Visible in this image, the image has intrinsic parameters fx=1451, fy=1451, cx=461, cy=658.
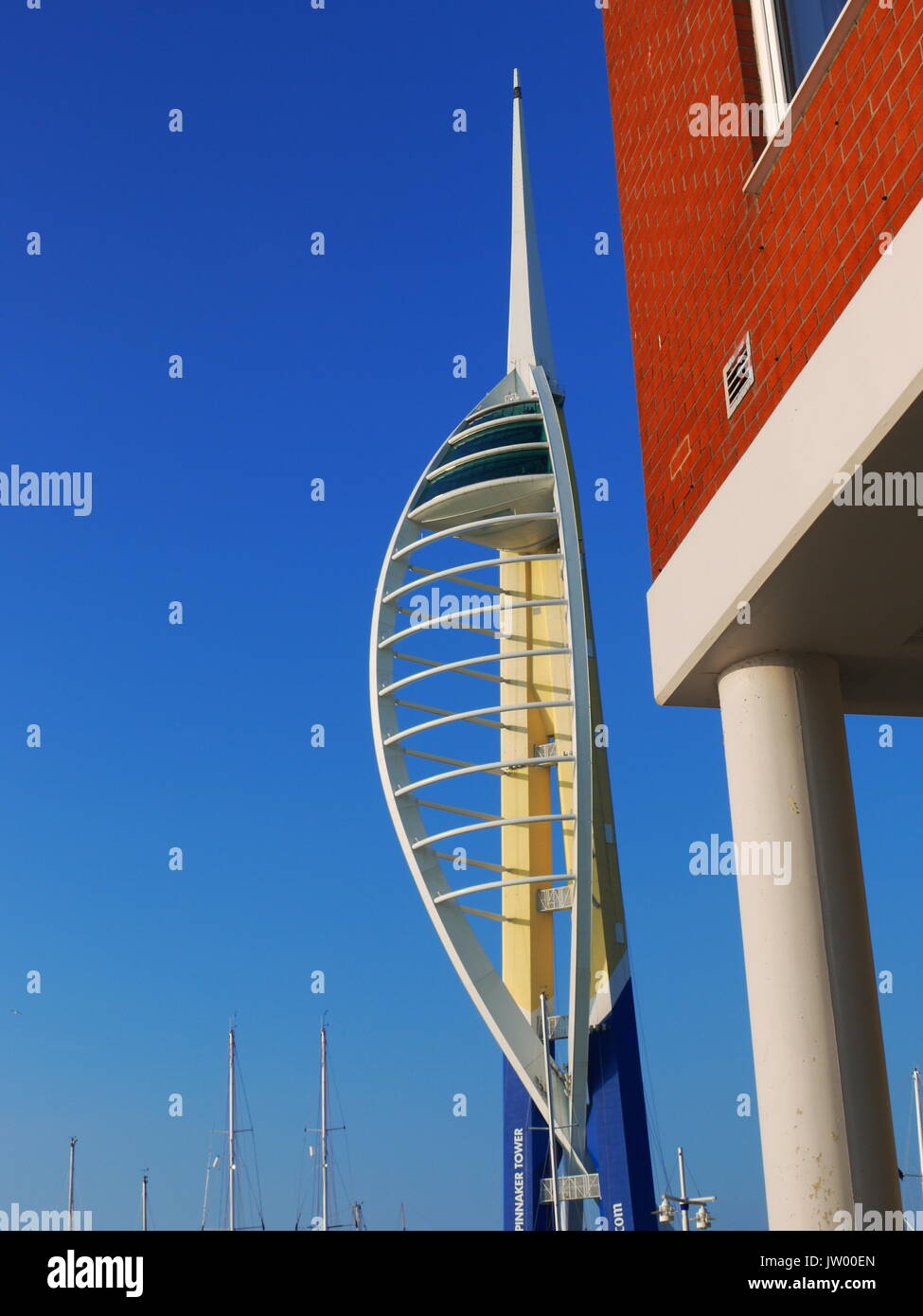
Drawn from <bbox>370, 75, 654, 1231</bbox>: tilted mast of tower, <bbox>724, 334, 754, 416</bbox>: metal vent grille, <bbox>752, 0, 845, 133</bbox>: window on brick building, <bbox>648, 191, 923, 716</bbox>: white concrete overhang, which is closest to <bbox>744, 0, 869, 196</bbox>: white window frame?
<bbox>752, 0, 845, 133</bbox>: window on brick building

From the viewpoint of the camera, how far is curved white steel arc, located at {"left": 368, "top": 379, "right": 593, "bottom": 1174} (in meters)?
34.5

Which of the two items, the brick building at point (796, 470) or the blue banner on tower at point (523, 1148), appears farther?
the blue banner on tower at point (523, 1148)

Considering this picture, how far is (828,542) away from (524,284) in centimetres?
4328

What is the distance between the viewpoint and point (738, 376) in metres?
6.71

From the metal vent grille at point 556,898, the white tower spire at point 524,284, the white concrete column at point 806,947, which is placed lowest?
the white concrete column at point 806,947

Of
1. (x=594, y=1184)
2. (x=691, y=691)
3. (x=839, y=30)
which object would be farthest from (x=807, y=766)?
(x=594, y=1184)

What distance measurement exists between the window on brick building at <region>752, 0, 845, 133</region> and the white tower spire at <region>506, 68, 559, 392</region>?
38718 millimetres

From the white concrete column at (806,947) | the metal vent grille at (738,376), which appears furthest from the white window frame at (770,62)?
the white concrete column at (806,947)

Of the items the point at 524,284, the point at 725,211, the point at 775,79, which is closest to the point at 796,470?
the point at 725,211

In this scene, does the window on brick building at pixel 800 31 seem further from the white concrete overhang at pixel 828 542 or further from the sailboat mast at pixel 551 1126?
the sailboat mast at pixel 551 1126

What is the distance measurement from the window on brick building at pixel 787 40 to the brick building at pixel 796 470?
0.01m

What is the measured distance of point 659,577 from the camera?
758cm

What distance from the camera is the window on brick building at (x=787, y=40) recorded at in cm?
666
